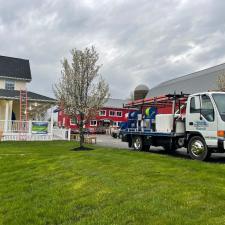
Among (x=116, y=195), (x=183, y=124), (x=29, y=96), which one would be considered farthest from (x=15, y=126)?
(x=116, y=195)

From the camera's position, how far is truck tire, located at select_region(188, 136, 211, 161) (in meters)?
12.1

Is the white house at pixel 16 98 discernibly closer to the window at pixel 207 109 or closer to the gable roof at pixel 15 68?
the gable roof at pixel 15 68

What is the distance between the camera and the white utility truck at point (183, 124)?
38.7 ft

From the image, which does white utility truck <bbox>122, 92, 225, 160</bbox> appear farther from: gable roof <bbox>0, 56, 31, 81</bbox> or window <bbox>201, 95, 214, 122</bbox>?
gable roof <bbox>0, 56, 31, 81</bbox>

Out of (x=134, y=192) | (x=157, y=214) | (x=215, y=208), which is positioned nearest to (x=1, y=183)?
(x=134, y=192)

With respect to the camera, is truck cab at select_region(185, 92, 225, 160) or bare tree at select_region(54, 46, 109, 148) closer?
truck cab at select_region(185, 92, 225, 160)

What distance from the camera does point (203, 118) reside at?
12.2 m

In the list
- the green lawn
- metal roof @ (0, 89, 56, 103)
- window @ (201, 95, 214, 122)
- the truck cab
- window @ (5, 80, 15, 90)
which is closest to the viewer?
the green lawn

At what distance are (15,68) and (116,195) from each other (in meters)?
30.2

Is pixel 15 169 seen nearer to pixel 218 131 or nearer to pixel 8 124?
pixel 218 131

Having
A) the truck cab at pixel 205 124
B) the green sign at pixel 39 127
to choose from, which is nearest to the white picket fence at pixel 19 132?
the green sign at pixel 39 127

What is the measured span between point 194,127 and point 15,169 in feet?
23.0

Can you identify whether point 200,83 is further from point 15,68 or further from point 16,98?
point 16,98

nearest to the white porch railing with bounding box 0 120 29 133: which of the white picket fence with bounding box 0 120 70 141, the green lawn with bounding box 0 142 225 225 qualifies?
the white picket fence with bounding box 0 120 70 141
